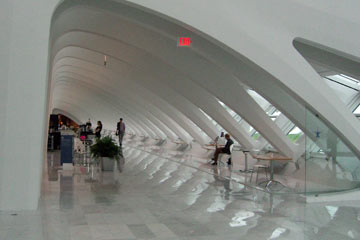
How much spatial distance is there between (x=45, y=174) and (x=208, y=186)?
4.85 metres

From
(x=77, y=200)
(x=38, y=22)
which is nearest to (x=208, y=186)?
(x=77, y=200)

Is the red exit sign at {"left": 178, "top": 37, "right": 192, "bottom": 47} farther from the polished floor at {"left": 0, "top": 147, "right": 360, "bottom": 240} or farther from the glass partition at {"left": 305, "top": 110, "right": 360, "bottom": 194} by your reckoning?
the polished floor at {"left": 0, "top": 147, "right": 360, "bottom": 240}

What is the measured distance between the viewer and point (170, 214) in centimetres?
711

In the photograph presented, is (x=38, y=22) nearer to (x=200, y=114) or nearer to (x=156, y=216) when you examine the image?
(x=156, y=216)

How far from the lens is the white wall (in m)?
6.86

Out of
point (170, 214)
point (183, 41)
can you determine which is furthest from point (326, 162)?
point (183, 41)

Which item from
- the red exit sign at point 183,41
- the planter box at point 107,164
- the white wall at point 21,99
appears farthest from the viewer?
the planter box at point 107,164

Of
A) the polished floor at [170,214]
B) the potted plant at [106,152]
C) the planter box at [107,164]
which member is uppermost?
the potted plant at [106,152]

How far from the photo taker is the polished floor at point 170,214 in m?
5.88

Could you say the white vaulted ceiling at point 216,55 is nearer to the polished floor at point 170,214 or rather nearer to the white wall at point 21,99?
the white wall at point 21,99

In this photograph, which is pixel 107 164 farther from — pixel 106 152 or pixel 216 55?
pixel 216 55

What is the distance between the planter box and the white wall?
617cm

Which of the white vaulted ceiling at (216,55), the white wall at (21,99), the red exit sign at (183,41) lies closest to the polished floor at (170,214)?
the white wall at (21,99)

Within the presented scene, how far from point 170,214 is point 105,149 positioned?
21.8ft
